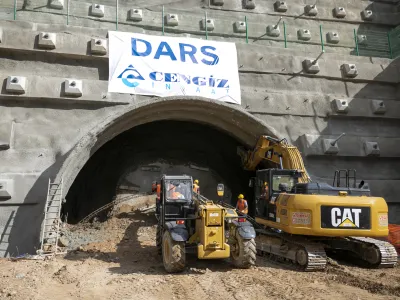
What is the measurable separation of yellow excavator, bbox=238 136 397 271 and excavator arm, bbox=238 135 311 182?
834 mm

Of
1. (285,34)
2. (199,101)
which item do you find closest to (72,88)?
(199,101)

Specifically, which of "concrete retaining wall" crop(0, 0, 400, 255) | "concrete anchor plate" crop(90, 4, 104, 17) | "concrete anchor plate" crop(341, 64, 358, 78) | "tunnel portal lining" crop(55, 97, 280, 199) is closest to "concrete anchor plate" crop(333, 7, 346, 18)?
"concrete retaining wall" crop(0, 0, 400, 255)

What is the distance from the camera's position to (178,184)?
1080cm

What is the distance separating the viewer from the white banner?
13.7m

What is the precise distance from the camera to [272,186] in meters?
11.8

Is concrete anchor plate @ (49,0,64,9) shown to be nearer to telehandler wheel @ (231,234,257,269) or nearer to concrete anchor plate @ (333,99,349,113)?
concrete anchor plate @ (333,99,349,113)

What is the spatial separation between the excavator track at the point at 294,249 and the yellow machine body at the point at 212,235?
218 centimetres

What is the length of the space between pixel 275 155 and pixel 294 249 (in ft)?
14.9

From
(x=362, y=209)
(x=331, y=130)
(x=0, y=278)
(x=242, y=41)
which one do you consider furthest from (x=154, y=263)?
(x=242, y=41)

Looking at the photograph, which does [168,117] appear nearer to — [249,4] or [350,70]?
[249,4]

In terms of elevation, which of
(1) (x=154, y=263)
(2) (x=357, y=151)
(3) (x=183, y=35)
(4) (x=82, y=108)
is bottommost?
(1) (x=154, y=263)

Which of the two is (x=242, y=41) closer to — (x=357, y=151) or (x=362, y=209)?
(x=357, y=151)

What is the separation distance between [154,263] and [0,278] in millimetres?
3825

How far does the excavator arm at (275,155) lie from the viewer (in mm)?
12875
